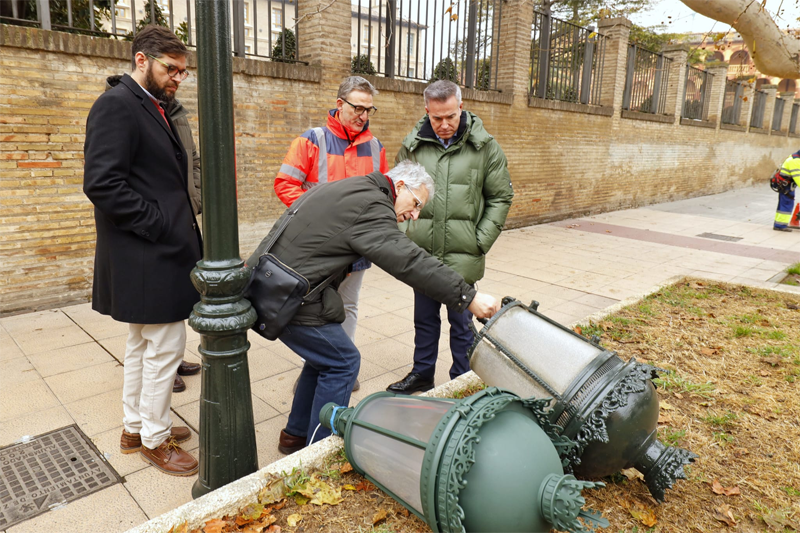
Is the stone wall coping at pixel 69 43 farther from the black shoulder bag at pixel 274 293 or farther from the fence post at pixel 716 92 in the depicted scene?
the fence post at pixel 716 92

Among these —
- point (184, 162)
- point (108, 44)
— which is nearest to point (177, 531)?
point (184, 162)

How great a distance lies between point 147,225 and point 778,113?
33270 millimetres

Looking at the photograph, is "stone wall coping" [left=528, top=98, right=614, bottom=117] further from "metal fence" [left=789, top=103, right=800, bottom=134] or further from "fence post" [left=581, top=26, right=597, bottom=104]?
"metal fence" [left=789, top=103, right=800, bottom=134]

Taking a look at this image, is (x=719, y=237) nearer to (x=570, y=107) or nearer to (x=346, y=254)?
(x=570, y=107)

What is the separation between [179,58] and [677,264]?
27.0 ft

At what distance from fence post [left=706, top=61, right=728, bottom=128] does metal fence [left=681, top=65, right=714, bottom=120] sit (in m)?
0.11

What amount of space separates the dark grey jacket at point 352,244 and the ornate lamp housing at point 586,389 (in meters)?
0.31

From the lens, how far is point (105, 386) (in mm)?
3953

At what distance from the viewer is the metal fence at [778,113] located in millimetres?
28031

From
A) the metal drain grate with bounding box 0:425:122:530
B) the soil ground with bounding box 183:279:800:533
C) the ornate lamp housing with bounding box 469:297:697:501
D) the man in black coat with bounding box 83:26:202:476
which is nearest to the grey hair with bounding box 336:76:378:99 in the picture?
the man in black coat with bounding box 83:26:202:476

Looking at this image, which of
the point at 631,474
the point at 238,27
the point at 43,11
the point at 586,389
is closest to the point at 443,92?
the point at 586,389

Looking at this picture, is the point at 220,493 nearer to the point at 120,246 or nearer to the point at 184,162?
the point at 120,246

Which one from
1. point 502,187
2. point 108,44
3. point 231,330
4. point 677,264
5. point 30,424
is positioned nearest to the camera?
point 231,330

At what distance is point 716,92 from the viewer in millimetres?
20344
